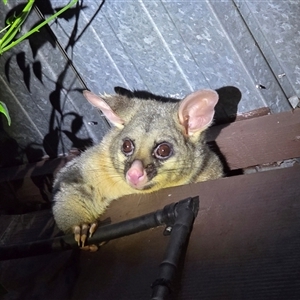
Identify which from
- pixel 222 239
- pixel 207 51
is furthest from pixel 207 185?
pixel 207 51

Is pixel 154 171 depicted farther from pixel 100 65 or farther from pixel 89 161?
pixel 100 65

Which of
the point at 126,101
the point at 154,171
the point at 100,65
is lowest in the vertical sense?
the point at 154,171

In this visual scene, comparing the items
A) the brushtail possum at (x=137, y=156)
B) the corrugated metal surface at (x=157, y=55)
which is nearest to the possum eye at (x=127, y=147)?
the brushtail possum at (x=137, y=156)

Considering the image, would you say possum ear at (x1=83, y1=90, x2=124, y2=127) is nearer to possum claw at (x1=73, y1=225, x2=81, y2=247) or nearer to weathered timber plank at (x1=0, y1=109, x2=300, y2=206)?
weathered timber plank at (x1=0, y1=109, x2=300, y2=206)

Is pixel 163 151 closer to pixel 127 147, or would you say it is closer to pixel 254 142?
pixel 127 147

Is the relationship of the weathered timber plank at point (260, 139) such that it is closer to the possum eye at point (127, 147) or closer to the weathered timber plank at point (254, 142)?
the weathered timber plank at point (254, 142)

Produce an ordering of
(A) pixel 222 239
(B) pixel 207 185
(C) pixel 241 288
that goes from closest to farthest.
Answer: (C) pixel 241 288 → (A) pixel 222 239 → (B) pixel 207 185

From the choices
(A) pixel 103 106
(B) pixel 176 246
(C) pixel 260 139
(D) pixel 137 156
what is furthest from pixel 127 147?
(B) pixel 176 246
